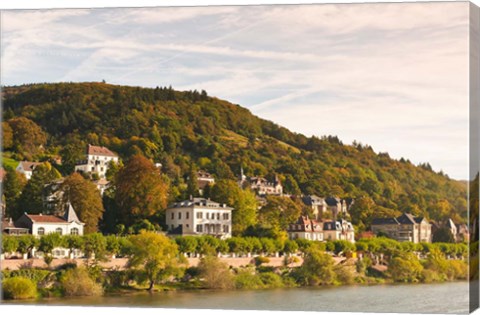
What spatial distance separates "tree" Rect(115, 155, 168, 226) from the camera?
67.5 feet

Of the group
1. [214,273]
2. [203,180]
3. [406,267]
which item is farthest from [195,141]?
[406,267]

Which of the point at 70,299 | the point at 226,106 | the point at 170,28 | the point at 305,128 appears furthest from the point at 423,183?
the point at 70,299

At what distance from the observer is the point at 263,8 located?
17.3 metres

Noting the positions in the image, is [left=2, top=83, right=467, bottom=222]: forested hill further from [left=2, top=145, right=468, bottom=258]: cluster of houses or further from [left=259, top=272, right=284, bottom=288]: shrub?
[left=259, top=272, right=284, bottom=288]: shrub

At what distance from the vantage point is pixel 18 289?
18.4 m

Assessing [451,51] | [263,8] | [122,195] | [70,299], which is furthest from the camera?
[122,195]

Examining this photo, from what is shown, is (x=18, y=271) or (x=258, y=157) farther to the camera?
(x=258, y=157)

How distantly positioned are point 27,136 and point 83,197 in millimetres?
1752

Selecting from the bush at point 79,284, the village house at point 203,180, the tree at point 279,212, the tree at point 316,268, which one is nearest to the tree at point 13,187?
the bush at point 79,284

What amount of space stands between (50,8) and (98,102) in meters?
2.47

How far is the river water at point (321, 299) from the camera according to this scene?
1652 centimetres

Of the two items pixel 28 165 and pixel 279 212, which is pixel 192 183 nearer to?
pixel 279 212

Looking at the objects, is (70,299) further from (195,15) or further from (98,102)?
(195,15)

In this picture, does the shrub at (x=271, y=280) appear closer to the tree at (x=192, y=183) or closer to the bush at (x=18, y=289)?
the tree at (x=192, y=183)
